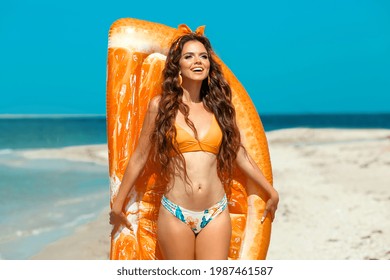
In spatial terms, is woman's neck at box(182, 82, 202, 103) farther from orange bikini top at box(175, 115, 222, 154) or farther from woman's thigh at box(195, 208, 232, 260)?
woman's thigh at box(195, 208, 232, 260)

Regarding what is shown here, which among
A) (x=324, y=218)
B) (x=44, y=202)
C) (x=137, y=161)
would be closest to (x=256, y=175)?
(x=137, y=161)

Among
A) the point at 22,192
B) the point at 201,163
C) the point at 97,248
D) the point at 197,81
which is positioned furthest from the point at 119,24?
the point at 22,192

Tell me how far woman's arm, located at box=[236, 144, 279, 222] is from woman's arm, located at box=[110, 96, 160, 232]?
475mm

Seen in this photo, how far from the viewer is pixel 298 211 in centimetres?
707

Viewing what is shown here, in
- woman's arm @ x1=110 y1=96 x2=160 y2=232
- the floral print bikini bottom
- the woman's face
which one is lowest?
the floral print bikini bottom

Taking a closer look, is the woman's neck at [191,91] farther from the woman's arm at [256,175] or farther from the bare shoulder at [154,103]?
the woman's arm at [256,175]

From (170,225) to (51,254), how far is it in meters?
3.49

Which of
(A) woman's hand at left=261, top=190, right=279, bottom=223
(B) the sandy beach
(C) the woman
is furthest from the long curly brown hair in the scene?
(B) the sandy beach

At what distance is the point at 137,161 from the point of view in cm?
255

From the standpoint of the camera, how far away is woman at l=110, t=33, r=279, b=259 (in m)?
2.47

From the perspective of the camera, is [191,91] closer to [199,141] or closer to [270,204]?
Answer: [199,141]

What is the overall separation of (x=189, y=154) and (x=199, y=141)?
0.08m
